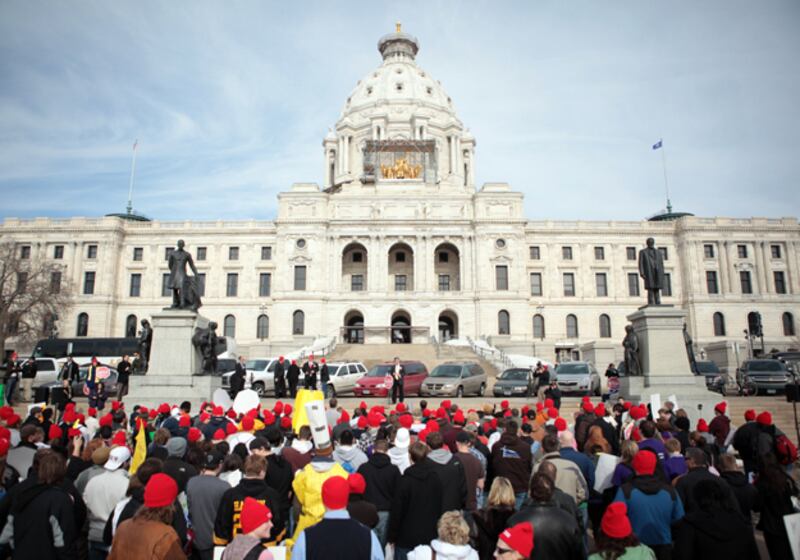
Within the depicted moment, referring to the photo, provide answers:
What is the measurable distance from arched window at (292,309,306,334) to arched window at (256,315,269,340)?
4.24m

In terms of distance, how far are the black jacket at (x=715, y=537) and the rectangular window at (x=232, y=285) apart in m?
56.0

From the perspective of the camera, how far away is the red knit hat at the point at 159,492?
445 cm

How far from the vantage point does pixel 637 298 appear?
57688mm

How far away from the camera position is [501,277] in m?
54.9

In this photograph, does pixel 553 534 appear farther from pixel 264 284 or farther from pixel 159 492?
pixel 264 284

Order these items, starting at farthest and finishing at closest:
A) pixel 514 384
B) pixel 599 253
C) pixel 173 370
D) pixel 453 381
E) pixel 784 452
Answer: pixel 599 253, pixel 514 384, pixel 453 381, pixel 173 370, pixel 784 452

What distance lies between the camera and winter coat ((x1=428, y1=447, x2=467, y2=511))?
625cm

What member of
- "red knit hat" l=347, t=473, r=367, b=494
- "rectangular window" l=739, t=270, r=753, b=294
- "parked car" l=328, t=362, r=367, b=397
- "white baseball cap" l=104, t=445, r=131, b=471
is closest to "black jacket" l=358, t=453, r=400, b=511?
"red knit hat" l=347, t=473, r=367, b=494

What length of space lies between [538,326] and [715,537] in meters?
53.7

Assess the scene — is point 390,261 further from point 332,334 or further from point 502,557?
point 502,557

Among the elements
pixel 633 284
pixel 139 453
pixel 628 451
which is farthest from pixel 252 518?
pixel 633 284

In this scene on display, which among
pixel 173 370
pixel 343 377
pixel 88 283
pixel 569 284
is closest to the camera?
pixel 173 370

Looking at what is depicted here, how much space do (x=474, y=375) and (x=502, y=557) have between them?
21.4m

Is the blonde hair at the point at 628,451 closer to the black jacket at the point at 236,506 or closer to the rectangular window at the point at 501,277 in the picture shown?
the black jacket at the point at 236,506
